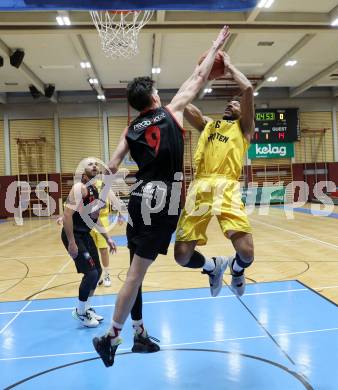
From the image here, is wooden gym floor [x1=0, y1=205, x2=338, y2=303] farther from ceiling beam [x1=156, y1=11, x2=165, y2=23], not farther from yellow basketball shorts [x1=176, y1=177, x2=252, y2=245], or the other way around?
ceiling beam [x1=156, y1=11, x2=165, y2=23]

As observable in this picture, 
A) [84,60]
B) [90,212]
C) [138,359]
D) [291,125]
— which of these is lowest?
[138,359]

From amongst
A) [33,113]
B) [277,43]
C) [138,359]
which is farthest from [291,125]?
[138,359]

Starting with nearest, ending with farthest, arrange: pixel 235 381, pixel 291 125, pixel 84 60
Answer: pixel 235 381 < pixel 84 60 < pixel 291 125

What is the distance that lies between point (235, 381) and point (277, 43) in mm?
13443

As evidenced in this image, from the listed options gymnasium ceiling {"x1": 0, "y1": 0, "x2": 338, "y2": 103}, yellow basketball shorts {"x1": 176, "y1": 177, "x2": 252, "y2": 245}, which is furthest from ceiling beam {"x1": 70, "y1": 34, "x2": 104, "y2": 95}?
yellow basketball shorts {"x1": 176, "y1": 177, "x2": 252, "y2": 245}

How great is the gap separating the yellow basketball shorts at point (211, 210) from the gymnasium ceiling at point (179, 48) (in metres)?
8.37

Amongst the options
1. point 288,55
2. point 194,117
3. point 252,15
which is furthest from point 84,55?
point 194,117

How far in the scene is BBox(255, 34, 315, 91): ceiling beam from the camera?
14328 mm

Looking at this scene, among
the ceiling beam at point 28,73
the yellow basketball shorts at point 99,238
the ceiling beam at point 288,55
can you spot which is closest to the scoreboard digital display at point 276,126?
the ceiling beam at point 288,55

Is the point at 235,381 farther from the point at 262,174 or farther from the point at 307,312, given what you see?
the point at 262,174

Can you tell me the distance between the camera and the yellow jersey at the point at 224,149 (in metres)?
3.91

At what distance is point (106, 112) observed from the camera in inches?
880

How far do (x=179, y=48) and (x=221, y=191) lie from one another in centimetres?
1202

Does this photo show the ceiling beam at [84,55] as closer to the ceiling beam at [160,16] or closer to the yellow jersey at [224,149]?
the ceiling beam at [160,16]
